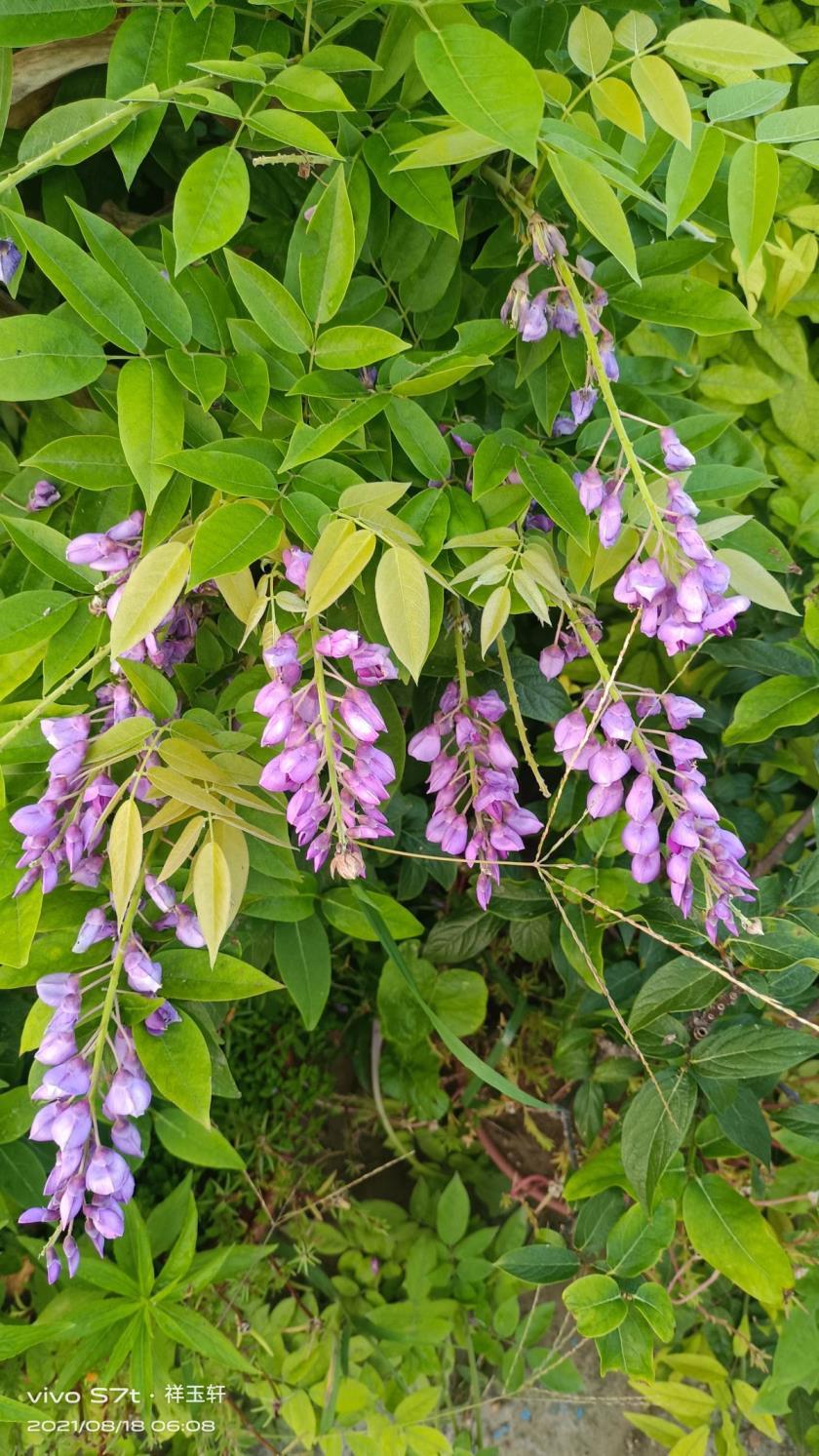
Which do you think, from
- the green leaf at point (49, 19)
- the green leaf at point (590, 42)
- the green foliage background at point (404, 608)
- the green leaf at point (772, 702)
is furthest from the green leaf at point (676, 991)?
the green leaf at point (49, 19)

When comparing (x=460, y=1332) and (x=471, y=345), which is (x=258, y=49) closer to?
(x=471, y=345)

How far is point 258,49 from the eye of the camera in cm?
81

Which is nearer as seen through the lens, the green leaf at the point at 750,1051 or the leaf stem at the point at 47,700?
the leaf stem at the point at 47,700

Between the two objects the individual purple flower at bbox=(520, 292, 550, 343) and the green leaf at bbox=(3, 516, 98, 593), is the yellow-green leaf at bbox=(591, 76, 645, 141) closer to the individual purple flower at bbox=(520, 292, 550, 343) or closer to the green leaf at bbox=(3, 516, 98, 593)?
the individual purple flower at bbox=(520, 292, 550, 343)

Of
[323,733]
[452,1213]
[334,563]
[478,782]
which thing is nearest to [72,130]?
[334,563]

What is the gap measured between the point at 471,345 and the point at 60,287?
325 millimetres

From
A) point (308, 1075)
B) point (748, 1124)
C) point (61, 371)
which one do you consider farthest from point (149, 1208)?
point (61, 371)

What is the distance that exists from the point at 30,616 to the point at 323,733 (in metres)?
0.29

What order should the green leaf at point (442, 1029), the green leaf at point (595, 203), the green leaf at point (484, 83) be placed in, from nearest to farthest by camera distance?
1. the green leaf at point (484, 83)
2. the green leaf at point (595, 203)
3. the green leaf at point (442, 1029)

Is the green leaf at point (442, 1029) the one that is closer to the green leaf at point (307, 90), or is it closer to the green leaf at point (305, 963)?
the green leaf at point (305, 963)

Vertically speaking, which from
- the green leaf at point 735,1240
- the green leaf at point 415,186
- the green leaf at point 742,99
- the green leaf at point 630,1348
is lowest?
the green leaf at point 630,1348

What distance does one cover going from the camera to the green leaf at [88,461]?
82 cm

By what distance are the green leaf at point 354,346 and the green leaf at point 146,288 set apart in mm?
107

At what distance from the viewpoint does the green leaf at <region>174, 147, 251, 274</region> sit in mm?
700
